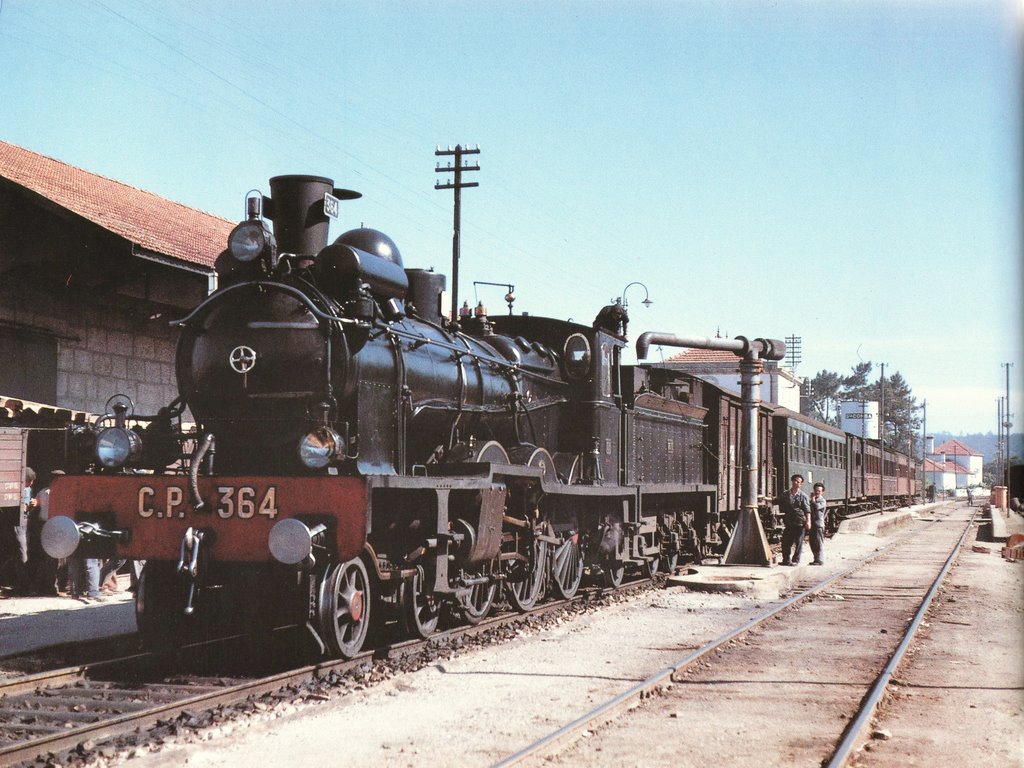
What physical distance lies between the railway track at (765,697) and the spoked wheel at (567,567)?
2.20 metres

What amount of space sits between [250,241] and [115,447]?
190cm

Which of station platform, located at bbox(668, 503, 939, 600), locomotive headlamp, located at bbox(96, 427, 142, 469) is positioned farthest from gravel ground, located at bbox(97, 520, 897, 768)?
station platform, located at bbox(668, 503, 939, 600)

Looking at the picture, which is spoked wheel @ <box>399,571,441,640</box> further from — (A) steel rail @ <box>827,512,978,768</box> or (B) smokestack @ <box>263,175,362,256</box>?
(A) steel rail @ <box>827,512,978,768</box>

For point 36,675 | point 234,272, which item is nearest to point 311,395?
point 234,272

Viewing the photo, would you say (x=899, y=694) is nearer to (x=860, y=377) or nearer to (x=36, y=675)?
(x=36, y=675)

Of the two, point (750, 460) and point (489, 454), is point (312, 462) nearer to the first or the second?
point (489, 454)

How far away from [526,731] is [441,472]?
314 centimetres

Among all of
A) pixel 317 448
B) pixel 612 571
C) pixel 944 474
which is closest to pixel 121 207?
pixel 612 571

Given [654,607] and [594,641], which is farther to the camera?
[654,607]

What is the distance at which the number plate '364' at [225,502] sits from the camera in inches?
292

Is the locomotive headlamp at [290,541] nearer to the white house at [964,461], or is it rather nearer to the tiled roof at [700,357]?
the tiled roof at [700,357]

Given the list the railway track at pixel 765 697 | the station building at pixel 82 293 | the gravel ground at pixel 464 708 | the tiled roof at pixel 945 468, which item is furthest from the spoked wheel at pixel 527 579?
the tiled roof at pixel 945 468

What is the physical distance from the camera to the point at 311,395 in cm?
782

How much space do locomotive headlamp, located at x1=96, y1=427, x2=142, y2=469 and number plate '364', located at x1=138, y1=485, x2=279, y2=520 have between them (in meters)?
0.44
